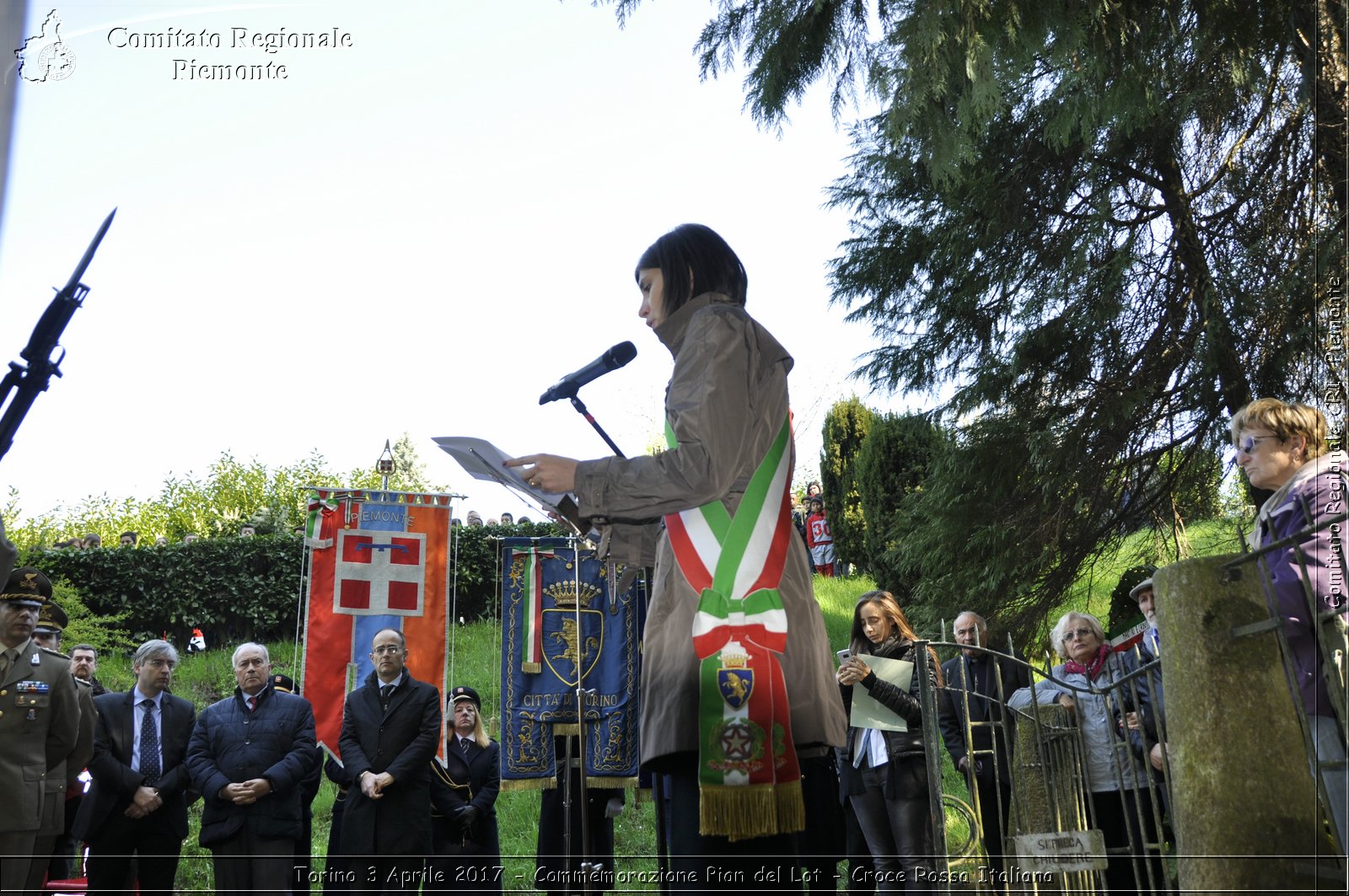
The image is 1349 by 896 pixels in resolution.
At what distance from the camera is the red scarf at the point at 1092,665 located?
5.00 m

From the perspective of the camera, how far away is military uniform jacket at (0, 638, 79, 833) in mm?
4363

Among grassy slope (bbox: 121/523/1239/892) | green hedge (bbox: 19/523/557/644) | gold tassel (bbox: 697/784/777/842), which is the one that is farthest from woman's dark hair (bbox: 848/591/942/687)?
green hedge (bbox: 19/523/557/644)

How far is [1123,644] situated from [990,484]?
2.91 meters

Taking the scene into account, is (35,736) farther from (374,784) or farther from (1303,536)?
(1303,536)

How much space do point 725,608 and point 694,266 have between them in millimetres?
722

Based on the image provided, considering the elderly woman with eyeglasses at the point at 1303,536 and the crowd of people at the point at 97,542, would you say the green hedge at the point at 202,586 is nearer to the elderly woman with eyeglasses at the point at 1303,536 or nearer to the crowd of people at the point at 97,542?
the crowd of people at the point at 97,542

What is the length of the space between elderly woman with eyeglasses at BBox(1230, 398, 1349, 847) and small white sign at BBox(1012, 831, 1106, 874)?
1.34 meters

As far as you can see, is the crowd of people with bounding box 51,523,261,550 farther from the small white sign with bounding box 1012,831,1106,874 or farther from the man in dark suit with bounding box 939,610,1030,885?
the small white sign with bounding box 1012,831,1106,874

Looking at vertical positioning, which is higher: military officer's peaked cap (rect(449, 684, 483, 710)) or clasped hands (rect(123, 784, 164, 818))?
military officer's peaked cap (rect(449, 684, 483, 710))

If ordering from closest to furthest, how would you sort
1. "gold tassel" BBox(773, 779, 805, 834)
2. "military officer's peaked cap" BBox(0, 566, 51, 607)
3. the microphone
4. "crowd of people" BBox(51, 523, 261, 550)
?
"gold tassel" BBox(773, 779, 805, 834)
the microphone
"military officer's peaked cap" BBox(0, 566, 51, 607)
"crowd of people" BBox(51, 523, 261, 550)

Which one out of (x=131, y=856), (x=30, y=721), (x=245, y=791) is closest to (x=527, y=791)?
(x=245, y=791)

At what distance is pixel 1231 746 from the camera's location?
2525 millimetres

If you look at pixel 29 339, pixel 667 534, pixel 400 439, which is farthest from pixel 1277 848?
pixel 400 439

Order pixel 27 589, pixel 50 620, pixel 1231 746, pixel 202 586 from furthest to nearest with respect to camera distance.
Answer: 1. pixel 202 586
2. pixel 50 620
3. pixel 27 589
4. pixel 1231 746
